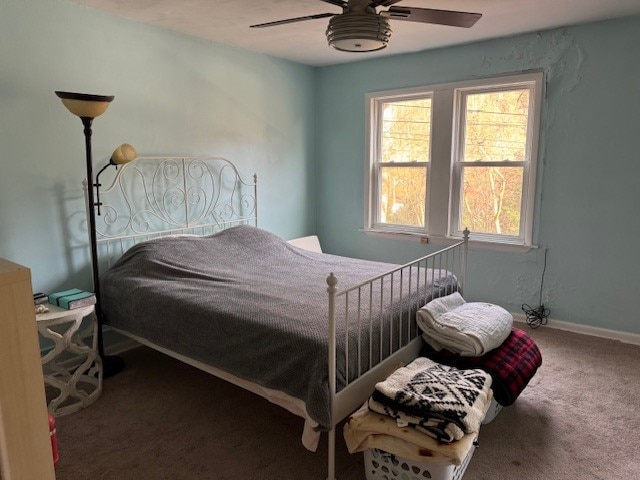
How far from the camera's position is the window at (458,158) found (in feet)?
12.3

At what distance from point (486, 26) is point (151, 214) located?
2.87 metres

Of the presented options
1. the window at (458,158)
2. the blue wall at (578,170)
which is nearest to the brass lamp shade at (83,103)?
the window at (458,158)

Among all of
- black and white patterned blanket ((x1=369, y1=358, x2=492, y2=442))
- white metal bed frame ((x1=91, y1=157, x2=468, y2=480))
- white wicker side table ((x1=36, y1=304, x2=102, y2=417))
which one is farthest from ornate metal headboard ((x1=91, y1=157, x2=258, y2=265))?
black and white patterned blanket ((x1=369, y1=358, x2=492, y2=442))

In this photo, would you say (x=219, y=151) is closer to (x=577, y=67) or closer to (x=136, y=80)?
(x=136, y=80)

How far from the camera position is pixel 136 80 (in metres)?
3.24

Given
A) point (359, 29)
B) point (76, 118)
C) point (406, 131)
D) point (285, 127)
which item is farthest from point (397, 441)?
point (285, 127)

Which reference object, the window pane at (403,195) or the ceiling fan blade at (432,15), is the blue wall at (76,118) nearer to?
the window pane at (403,195)

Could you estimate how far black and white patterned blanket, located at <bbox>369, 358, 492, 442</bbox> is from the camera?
1.72 meters

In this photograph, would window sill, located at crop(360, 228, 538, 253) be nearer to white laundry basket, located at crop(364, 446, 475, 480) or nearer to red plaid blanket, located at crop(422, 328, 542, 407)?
red plaid blanket, located at crop(422, 328, 542, 407)

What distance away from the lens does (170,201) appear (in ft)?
11.6

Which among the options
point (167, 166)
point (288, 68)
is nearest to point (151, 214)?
point (167, 166)

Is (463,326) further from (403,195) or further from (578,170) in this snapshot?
(403,195)

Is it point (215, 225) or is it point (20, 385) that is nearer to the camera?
point (20, 385)

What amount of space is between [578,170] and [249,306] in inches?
109
